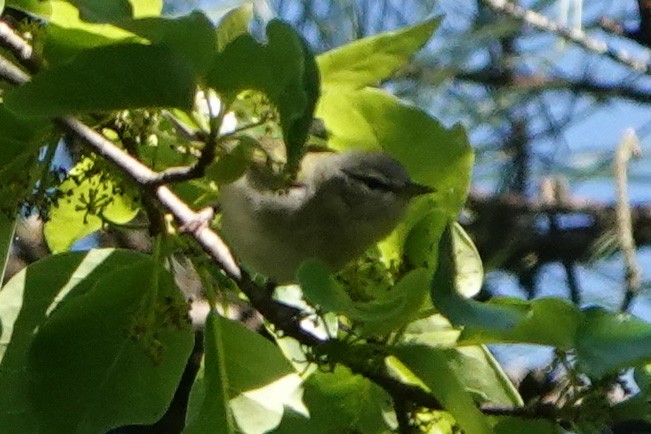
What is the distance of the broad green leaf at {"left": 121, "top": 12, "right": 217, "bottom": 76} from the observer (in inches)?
22.6

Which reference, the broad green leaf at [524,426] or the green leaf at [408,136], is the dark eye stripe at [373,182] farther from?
the broad green leaf at [524,426]

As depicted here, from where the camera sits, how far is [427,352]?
25.0 inches

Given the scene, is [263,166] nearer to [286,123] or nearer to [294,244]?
[286,123]

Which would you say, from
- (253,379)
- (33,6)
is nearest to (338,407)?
(253,379)

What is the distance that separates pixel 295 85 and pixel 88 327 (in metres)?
0.20

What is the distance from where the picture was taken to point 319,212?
1.09 m

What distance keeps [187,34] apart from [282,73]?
0.05 meters

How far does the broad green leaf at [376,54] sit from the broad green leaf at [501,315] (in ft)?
0.35

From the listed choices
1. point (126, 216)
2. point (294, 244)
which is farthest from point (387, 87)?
point (126, 216)

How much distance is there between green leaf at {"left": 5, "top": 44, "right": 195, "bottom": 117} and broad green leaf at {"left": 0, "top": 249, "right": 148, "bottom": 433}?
0.15m

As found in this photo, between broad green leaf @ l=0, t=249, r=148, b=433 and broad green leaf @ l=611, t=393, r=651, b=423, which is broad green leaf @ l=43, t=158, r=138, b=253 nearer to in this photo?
broad green leaf @ l=0, t=249, r=148, b=433

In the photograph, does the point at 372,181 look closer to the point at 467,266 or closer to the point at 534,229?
the point at 467,266

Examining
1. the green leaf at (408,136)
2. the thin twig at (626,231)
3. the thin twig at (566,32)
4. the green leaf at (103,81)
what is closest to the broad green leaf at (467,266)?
the green leaf at (408,136)

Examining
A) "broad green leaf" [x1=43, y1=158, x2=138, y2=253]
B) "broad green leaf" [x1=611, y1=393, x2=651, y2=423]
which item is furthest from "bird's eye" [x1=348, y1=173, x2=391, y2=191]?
"broad green leaf" [x1=611, y1=393, x2=651, y2=423]
